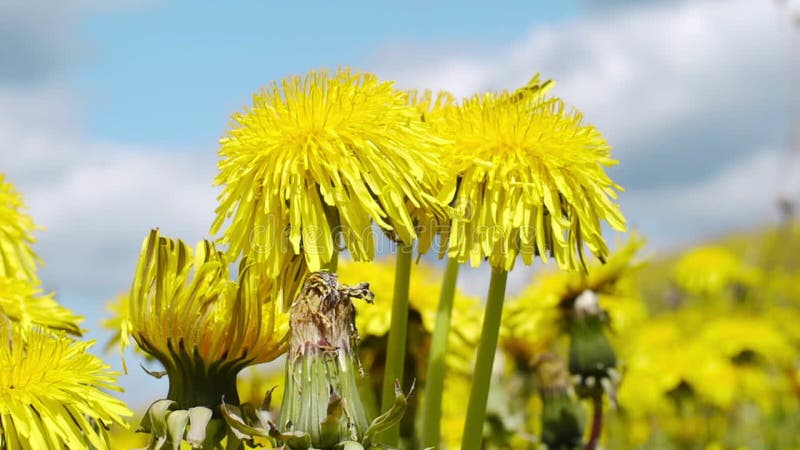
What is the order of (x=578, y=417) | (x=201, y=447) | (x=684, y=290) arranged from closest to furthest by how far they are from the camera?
(x=201, y=447) → (x=578, y=417) → (x=684, y=290)

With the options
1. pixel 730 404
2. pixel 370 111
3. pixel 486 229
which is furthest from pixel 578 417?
pixel 730 404

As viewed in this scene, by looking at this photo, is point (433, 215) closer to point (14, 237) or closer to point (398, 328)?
point (398, 328)

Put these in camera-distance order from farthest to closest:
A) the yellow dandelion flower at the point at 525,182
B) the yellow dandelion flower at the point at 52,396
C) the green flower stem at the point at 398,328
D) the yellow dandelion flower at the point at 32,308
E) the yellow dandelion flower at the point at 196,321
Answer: the yellow dandelion flower at the point at 32,308 → the green flower stem at the point at 398,328 → the yellow dandelion flower at the point at 525,182 → the yellow dandelion flower at the point at 52,396 → the yellow dandelion flower at the point at 196,321

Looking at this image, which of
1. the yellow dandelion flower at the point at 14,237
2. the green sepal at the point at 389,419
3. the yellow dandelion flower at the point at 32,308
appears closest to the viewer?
the green sepal at the point at 389,419

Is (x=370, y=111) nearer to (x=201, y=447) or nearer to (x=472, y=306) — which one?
(x=201, y=447)

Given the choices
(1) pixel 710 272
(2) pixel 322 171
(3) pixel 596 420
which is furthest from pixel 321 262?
(1) pixel 710 272

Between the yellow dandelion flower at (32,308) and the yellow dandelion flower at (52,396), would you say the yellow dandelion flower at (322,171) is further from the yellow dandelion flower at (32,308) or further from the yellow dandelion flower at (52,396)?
the yellow dandelion flower at (32,308)

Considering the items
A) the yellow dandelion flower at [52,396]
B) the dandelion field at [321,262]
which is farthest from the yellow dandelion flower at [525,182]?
the yellow dandelion flower at [52,396]
